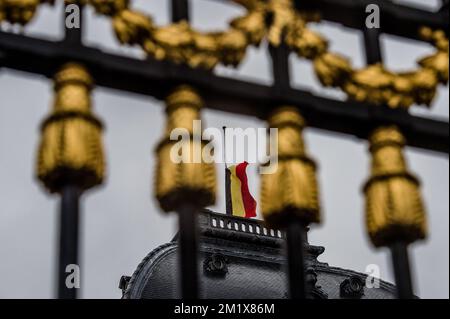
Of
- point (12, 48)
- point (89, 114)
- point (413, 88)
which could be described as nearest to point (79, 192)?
point (89, 114)

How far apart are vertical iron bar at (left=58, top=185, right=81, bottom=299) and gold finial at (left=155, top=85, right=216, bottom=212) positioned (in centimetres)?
55

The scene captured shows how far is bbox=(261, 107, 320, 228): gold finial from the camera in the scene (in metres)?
8.59

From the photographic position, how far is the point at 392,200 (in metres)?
8.80

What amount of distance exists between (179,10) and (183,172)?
1321 mm

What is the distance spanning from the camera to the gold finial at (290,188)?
338 inches

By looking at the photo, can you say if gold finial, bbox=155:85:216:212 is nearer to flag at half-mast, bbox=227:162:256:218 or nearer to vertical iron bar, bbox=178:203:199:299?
vertical iron bar, bbox=178:203:199:299

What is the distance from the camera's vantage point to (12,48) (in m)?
8.45

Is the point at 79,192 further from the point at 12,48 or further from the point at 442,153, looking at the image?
the point at 442,153

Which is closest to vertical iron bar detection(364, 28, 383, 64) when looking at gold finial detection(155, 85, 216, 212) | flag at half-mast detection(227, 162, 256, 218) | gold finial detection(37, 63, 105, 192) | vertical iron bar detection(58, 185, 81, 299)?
gold finial detection(155, 85, 216, 212)

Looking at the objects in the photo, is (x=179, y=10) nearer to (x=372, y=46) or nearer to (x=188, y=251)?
(x=372, y=46)

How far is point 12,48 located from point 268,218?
6.32ft

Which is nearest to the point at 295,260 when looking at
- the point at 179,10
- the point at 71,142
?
the point at 71,142
